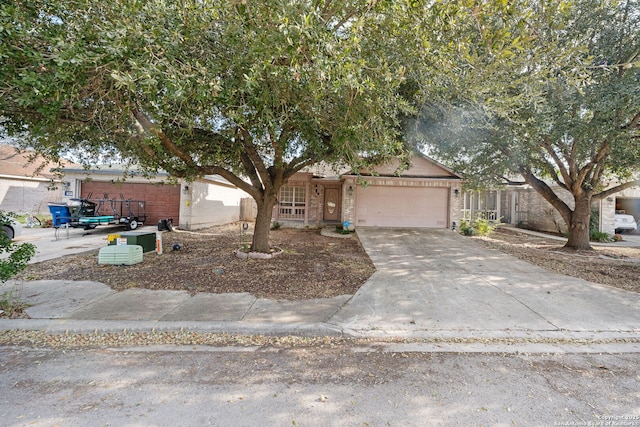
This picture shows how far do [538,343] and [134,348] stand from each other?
17.0 ft

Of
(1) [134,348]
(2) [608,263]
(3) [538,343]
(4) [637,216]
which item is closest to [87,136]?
(1) [134,348]

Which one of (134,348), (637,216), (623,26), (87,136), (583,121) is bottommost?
(134,348)

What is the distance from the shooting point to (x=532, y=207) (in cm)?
1967

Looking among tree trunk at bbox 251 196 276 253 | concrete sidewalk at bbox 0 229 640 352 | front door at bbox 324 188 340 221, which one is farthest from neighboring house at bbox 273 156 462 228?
concrete sidewalk at bbox 0 229 640 352

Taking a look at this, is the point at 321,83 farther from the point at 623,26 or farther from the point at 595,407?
the point at 623,26

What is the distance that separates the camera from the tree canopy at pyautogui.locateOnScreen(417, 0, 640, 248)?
5297 millimetres

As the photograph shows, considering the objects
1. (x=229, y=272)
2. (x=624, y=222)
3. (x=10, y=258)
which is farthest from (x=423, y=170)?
(x=10, y=258)

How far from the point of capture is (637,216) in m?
18.9

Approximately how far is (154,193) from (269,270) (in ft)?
38.0

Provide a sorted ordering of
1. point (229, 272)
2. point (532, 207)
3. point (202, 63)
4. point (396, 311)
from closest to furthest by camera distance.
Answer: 1. point (202, 63)
2. point (396, 311)
3. point (229, 272)
4. point (532, 207)

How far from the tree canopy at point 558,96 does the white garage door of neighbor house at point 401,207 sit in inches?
190

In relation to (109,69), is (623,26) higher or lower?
higher

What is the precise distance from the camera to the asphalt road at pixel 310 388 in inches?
99.5

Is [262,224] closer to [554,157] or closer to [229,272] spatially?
[229,272]
